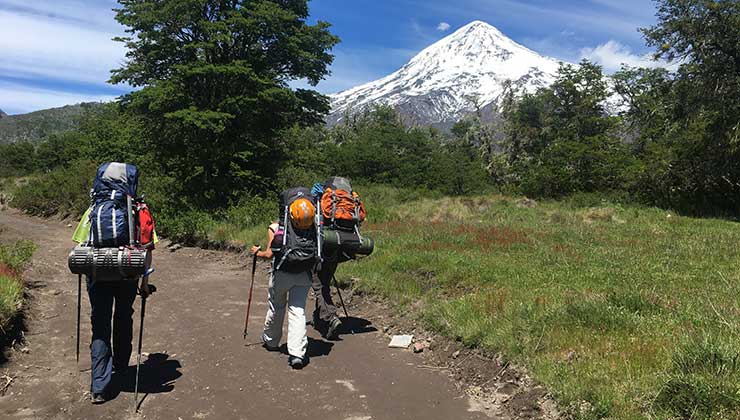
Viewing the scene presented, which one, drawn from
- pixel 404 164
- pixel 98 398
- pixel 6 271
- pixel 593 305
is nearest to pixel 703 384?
pixel 593 305

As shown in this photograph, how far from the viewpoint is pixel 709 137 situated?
2480 centimetres

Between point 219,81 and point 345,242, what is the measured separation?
16.7m

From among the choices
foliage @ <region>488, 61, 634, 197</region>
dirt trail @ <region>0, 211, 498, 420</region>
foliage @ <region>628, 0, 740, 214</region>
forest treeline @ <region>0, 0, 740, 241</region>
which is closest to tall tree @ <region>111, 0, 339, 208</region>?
forest treeline @ <region>0, 0, 740, 241</region>

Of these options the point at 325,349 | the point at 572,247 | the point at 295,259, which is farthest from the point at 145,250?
the point at 572,247

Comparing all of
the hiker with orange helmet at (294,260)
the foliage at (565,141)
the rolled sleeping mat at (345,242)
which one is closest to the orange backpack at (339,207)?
the rolled sleeping mat at (345,242)

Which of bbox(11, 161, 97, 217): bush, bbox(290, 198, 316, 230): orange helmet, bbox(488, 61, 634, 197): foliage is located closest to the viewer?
bbox(290, 198, 316, 230): orange helmet

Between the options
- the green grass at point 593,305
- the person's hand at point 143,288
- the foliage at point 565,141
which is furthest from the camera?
the foliage at point 565,141

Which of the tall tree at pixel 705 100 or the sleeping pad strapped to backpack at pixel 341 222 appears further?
the tall tree at pixel 705 100

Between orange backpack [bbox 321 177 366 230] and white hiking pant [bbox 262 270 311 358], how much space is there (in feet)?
3.70

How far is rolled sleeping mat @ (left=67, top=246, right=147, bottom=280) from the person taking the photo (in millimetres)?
4922

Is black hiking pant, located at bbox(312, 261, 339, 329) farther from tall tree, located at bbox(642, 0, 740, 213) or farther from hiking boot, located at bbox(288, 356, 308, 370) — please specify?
tall tree, located at bbox(642, 0, 740, 213)

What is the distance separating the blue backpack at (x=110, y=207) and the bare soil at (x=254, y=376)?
5.32ft

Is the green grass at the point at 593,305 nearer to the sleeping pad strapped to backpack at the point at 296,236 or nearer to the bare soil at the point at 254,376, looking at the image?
the bare soil at the point at 254,376

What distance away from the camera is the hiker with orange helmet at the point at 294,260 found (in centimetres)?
619
